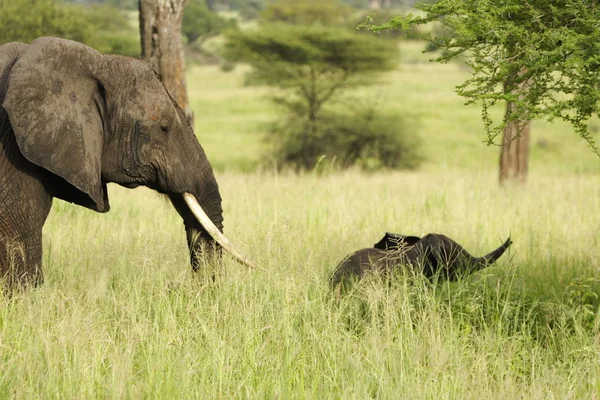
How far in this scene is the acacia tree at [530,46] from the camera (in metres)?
4.95

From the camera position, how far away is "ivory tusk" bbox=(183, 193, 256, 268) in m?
5.67

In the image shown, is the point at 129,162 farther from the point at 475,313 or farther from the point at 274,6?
the point at 274,6

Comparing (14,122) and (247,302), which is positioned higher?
(14,122)

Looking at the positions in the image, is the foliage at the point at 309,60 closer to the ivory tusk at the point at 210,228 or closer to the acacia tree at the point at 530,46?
the ivory tusk at the point at 210,228

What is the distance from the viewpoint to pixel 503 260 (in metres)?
6.93

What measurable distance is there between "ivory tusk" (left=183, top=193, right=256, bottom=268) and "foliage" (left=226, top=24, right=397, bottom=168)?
16.2 m

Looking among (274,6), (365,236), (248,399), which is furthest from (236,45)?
(274,6)

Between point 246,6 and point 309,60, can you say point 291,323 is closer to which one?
point 309,60

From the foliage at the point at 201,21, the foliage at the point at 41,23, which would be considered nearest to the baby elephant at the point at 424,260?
the foliage at the point at 41,23

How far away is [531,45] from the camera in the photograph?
16.8 feet

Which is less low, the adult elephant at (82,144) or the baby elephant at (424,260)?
the adult elephant at (82,144)

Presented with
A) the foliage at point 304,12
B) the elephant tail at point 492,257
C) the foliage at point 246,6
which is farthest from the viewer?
the foliage at point 246,6

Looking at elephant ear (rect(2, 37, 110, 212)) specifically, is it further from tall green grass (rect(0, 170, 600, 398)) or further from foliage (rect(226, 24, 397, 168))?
foliage (rect(226, 24, 397, 168))

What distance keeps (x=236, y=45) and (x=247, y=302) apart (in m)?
18.5
